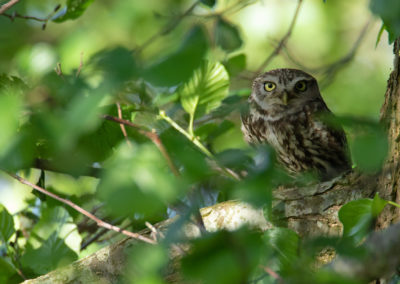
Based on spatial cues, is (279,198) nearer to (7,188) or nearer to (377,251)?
(377,251)

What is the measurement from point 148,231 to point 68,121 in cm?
132

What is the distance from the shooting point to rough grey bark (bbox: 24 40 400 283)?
64.9 inches

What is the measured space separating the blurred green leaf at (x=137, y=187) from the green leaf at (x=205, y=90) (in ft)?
3.33

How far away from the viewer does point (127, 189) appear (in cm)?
68

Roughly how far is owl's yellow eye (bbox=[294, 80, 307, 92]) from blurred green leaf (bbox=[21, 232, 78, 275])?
5.47 feet

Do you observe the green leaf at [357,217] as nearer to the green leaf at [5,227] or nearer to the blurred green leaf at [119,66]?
the blurred green leaf at [119,66]

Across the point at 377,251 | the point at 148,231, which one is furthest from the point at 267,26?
the point at 377,251

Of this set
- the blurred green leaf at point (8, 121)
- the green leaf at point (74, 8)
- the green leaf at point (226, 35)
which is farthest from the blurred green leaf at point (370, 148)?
the green leaf at point (226, 35)

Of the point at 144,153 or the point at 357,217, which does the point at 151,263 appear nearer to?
the point at 144,153

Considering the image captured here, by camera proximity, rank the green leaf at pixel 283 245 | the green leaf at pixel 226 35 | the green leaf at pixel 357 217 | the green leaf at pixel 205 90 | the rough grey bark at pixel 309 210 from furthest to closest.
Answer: the green leaf at pixel 226 35 → the green leaf at pixel 205 90 → the rough grey bark at pixel 309 210 → the green leaf at pixel 357 217 → the green leaf at pixel 283 245

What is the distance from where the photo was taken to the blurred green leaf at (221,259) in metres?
0.69

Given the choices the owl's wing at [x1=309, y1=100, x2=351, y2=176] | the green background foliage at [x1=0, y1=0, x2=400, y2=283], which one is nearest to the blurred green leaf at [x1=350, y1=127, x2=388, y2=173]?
the green background foliage at [x1=0, y1=0, x2=400, y2=283]

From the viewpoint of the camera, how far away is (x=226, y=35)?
2.09 m

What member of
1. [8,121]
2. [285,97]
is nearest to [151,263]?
[8,121]
